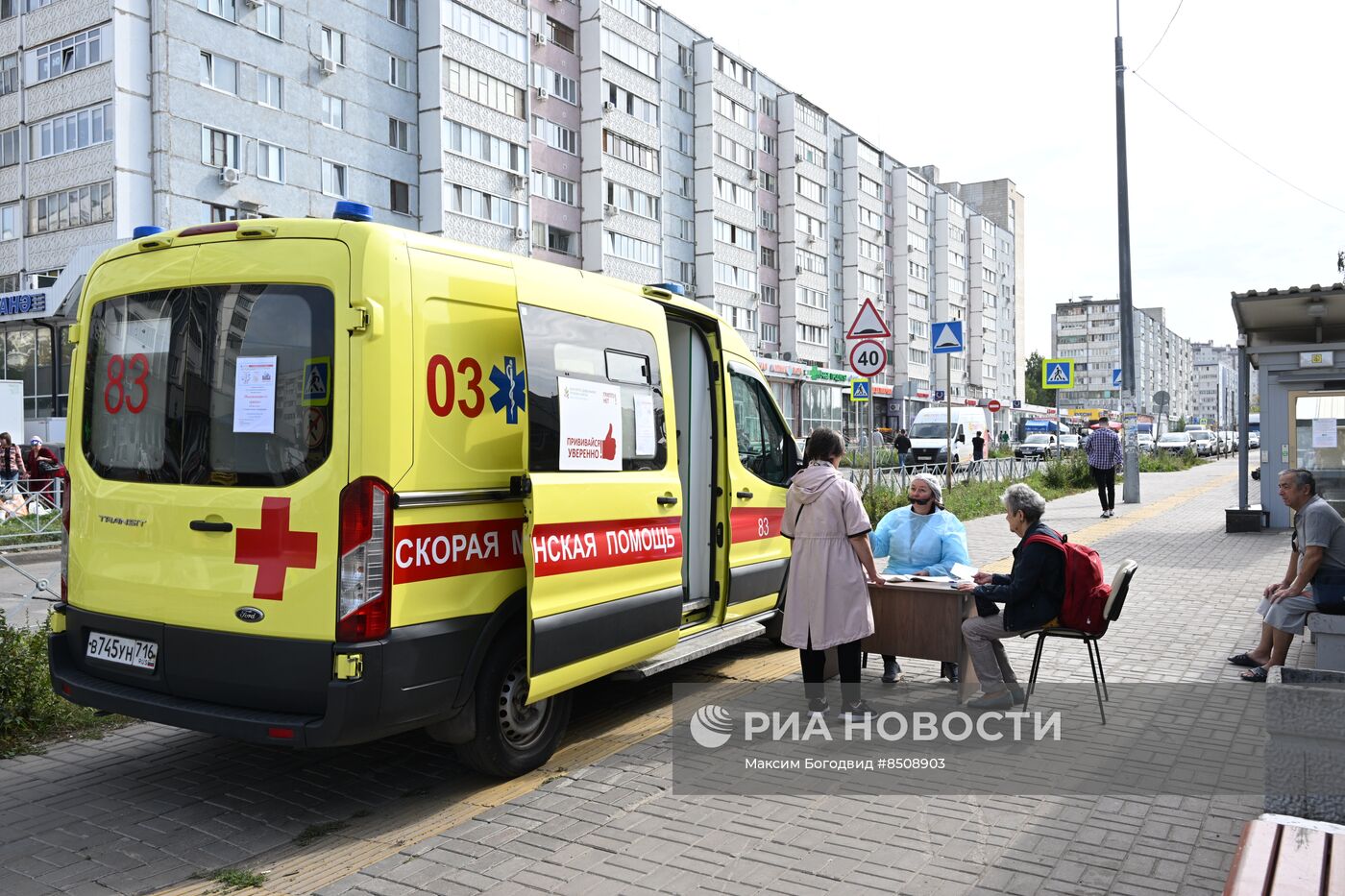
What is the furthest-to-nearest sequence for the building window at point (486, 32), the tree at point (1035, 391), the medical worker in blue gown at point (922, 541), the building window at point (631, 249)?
the tree at point (1035, 391) < the building window at point (631, 249) < the building window at point (486, 32) < the medical worker in blue gown at point (922, 541)

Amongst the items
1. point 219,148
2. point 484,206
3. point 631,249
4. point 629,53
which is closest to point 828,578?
point 219,148

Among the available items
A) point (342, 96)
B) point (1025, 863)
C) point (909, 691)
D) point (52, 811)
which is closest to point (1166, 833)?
point (1025, 863)

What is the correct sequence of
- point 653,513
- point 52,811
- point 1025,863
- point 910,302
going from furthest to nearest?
point 910,302 → point 653,513 → point 52,811 → point 1025,863

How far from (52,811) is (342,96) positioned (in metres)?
35.9

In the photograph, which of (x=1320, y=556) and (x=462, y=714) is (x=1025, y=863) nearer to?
(x=462, y=714)

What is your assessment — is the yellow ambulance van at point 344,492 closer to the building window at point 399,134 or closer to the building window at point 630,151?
the building window at point 399,134

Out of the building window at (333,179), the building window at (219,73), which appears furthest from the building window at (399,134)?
the building window at (219,73)

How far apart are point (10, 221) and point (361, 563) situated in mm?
38532

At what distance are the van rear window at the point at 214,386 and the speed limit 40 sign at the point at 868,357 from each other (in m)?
8.39

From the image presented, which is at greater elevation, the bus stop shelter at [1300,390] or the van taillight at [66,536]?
the bus stop shelter at [1300,390]

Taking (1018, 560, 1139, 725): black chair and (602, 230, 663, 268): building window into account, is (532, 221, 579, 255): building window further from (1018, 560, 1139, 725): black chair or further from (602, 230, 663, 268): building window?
(1018, 560, 1139, 725): black chair

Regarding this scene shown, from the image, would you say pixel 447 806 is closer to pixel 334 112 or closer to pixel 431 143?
pixel 334 112

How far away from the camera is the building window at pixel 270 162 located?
3369 centimetres

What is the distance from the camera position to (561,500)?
4945 millimetres
